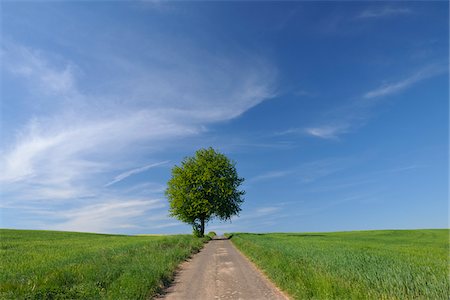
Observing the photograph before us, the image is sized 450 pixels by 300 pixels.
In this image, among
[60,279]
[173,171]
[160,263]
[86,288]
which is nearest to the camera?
[86,288]

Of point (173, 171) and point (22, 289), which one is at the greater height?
point (173, 171)

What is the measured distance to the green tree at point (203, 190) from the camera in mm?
64688

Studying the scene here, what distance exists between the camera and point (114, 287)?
1360 centimetres

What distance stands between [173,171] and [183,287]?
178ft

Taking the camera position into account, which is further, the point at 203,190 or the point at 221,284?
Answer: the point at 203,190

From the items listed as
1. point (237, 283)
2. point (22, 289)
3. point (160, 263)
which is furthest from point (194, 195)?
point (22, 289)

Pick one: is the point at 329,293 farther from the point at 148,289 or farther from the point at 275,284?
the point at 148,289

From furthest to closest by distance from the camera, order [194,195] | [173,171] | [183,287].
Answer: [173,171], [194,195], [183,287]

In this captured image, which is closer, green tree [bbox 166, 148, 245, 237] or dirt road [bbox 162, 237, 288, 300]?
dirt road [bbox 162, 237, 288, 300]

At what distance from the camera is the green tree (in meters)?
64.7

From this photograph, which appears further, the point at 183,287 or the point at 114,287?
the point at 183,287

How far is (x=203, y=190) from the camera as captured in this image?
66.0 m

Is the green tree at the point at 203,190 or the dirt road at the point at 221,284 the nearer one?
the dirt road at the point at 221,284

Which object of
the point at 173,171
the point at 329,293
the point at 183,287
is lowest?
the point at 183,287
